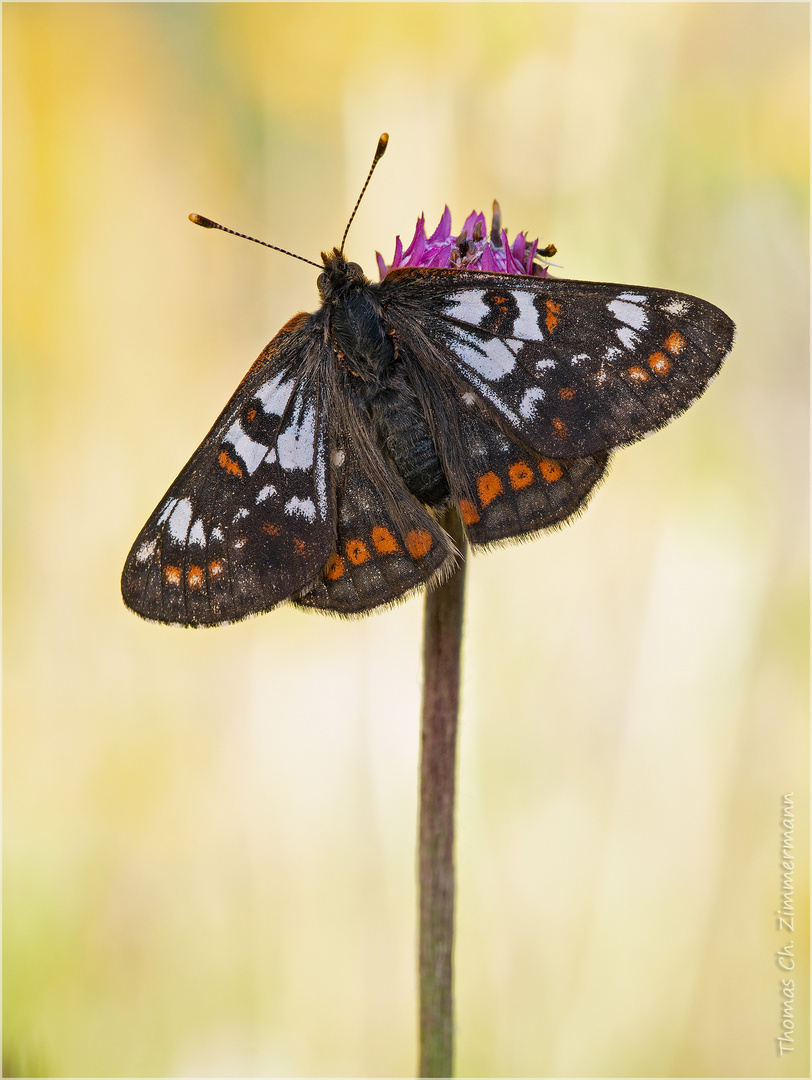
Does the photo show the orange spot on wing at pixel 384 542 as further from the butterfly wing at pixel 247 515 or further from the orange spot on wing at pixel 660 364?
the orange spot on wing at pixel 660 364

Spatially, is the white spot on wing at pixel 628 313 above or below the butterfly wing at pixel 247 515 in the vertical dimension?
above

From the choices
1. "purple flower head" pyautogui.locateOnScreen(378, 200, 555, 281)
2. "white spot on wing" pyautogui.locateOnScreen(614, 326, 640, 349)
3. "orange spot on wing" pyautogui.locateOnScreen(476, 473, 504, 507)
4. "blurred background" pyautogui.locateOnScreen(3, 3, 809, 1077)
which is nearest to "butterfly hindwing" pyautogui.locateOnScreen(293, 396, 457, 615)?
"orange spot on wing" pyautogui.locateOnScreen(476, 473, 504, 507)

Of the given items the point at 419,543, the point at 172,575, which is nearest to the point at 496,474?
the point at 419,543

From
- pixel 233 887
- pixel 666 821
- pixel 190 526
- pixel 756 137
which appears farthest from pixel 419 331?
pixel 233 887

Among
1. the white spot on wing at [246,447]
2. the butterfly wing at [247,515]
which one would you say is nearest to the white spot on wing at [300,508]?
the butterfly wing at [247,515]

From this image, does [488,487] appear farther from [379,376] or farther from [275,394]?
[275,394]

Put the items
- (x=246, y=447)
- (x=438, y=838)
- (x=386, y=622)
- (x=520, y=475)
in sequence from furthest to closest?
(x=386, y=622)
(x=246, y=447)
(x=520, y=475)
(x=438, y=838)

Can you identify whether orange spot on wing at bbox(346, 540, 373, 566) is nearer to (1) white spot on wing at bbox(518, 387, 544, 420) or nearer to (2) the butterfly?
(2) the butterfly
